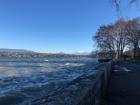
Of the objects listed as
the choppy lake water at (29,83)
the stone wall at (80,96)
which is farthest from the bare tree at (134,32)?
the stone wall at (80,96)

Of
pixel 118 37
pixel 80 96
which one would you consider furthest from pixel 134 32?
pixel 80 96

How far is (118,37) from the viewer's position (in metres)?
84.4

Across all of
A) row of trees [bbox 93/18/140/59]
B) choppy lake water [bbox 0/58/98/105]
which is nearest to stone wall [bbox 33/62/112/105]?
choppy lake water [bbox 0/58/98/105]

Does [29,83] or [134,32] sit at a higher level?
[134,32]

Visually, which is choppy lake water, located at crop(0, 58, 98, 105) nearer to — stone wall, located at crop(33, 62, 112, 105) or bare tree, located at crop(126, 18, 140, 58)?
stone wall, located at crop(33, 62, 112, 105)

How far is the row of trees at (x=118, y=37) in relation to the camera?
77.4 meters

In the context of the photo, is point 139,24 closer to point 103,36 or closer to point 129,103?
point 103,36

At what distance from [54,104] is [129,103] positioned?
15.2 ft

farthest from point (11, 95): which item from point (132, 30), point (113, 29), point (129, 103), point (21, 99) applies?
point (113, 29)

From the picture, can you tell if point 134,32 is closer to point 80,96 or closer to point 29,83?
point 29,83

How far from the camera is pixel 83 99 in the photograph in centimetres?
489

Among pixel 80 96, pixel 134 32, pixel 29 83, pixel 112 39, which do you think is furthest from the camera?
pixel 112 39

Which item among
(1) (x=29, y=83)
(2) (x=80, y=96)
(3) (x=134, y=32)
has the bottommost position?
(1) (x=29, y=83)

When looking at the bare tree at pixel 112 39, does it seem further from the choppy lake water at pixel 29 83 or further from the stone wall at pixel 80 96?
the stone wall at pixel 80 96
